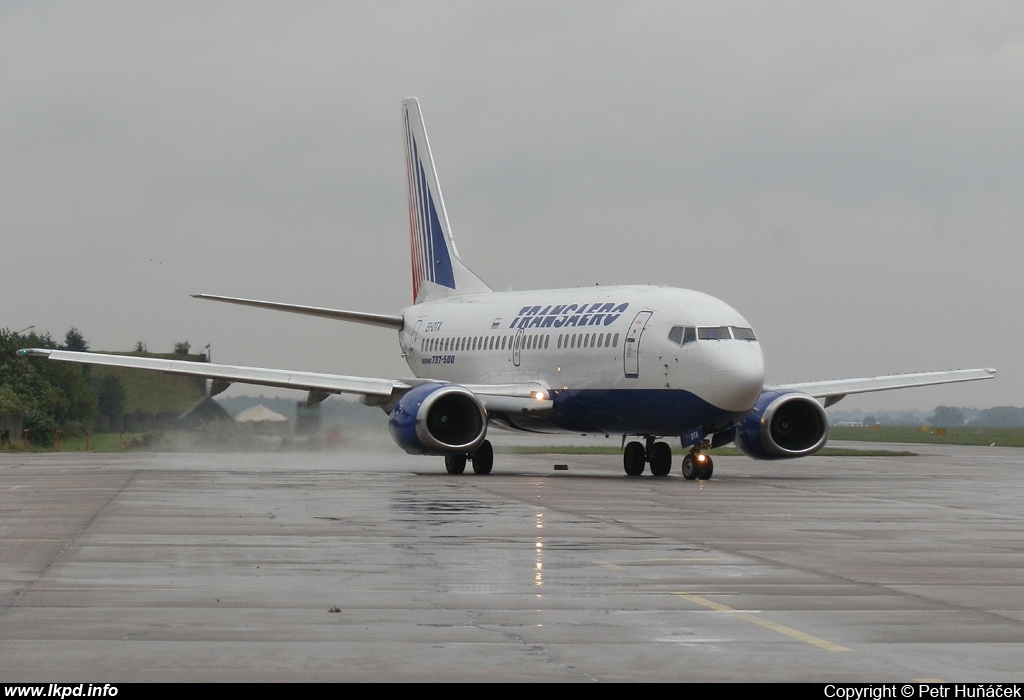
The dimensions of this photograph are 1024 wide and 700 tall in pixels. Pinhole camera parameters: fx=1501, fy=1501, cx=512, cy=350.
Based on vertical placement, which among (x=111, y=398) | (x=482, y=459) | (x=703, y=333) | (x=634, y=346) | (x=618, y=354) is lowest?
(x=482, y=459)

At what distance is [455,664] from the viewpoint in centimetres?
805

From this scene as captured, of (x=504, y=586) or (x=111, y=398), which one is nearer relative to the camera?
(x=504, y=586)

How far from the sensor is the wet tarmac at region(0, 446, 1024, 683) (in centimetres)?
813

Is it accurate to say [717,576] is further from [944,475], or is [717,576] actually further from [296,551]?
[944,475]

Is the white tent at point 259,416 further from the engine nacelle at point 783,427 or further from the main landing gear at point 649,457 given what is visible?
the engine nacelle at point 783,427

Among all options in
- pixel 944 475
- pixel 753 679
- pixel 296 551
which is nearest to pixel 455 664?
pixel 753 679

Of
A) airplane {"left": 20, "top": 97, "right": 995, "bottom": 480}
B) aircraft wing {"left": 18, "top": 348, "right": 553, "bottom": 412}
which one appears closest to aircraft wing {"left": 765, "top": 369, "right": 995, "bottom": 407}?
airplane {"left": 20, "top": 97, "right": 995, "bottom": 480}

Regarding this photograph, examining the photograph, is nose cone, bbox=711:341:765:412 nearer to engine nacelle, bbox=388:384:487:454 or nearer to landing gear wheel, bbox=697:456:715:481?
landing gear wheel, bbox=697:456:715:481

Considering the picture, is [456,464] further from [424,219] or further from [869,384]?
[424,219]

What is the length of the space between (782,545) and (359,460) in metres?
25.3

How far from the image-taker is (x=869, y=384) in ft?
111

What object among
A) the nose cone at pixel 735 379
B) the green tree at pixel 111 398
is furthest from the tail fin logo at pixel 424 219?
the green tree at pixel 111 398

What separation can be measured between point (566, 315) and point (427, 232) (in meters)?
11.4
